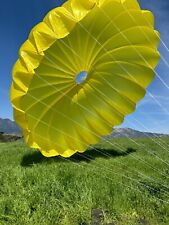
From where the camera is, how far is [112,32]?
10.4 metres

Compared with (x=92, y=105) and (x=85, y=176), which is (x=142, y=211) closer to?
(x=85, y=176)

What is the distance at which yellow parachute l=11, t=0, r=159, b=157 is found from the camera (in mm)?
9930

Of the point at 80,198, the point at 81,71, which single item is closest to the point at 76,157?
the point at 81,71

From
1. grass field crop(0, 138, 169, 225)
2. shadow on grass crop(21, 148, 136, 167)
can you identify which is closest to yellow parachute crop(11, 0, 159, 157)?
grass field crop(0, 138, 169, 225)

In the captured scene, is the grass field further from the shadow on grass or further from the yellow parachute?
the shadow on grass

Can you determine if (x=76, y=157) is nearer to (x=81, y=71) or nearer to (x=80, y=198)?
(x=81, y=71)

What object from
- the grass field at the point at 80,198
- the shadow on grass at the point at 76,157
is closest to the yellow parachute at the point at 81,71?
the grass field at the point at 80,198

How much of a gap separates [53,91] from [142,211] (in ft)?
12.8

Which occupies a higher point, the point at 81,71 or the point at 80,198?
the point at 81,71

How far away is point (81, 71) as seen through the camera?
10.8 metres

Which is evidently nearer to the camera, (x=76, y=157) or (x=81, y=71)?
(x=81, y=71)

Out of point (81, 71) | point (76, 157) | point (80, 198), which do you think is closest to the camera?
point (80, 198)

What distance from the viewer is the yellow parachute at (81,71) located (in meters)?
9.93

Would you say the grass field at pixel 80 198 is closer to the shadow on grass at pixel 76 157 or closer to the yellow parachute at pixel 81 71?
the yellow parachute at pixel 81 71
